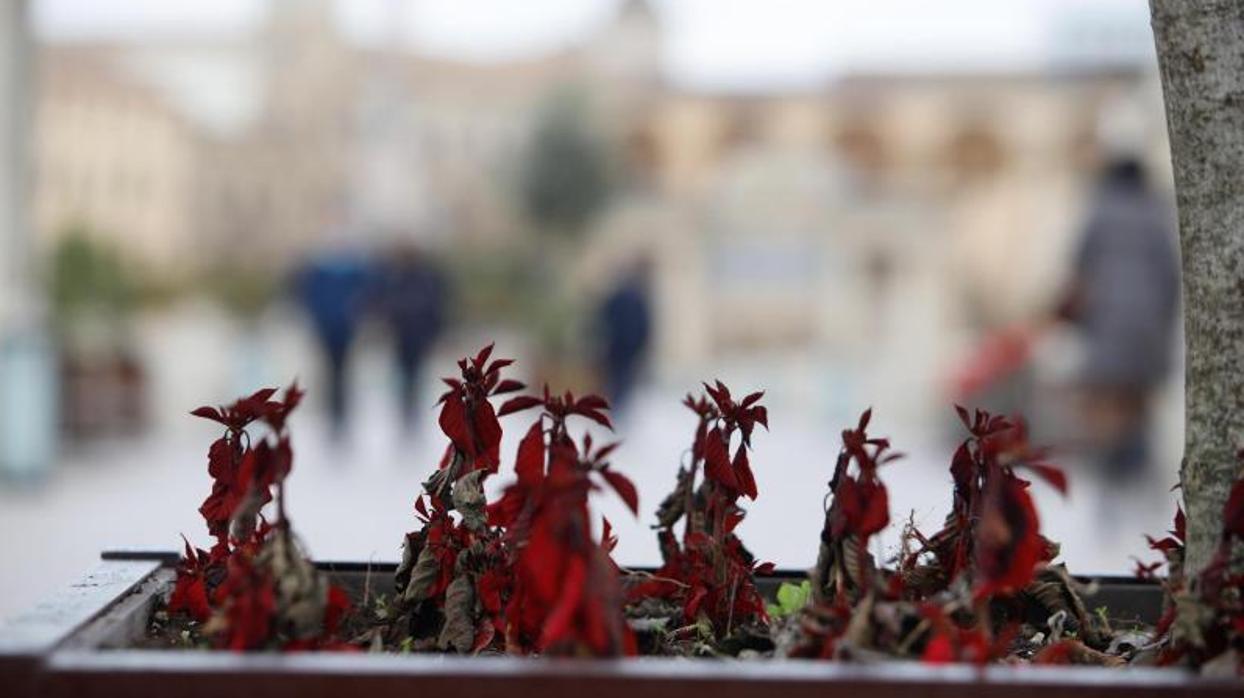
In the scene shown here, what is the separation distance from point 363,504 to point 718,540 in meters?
8.77

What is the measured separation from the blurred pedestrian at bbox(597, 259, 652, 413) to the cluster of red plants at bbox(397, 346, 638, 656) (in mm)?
14998

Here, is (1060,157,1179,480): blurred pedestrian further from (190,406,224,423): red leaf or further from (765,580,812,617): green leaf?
(190,406,224,423): red leaf

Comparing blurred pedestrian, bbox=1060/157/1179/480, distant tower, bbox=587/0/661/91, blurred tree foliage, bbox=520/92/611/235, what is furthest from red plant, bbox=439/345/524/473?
distant tower, bbox=587/0/661/91

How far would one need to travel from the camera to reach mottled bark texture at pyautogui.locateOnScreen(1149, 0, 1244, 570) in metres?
2.62

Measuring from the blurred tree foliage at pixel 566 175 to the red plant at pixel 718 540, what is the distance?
52.2 metres

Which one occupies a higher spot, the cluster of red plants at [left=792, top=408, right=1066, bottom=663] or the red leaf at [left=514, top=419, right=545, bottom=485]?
the red leaf at [left=514, top=419, right=545, bottom=485]

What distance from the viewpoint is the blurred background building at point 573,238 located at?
44.4ft

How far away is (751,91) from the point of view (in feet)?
248

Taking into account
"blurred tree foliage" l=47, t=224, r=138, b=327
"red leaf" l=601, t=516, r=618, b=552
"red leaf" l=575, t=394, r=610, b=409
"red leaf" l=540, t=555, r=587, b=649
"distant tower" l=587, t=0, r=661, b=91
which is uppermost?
"distant tower" l=587, t=0, r=661, b=91

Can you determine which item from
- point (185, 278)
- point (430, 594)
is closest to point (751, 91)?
point (185, 278)

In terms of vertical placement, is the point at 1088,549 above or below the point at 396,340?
below

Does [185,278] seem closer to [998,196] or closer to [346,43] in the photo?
[346,43]

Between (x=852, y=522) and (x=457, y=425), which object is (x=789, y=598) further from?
(x=457, y=425)

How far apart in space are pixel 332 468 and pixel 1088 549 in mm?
7112
